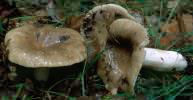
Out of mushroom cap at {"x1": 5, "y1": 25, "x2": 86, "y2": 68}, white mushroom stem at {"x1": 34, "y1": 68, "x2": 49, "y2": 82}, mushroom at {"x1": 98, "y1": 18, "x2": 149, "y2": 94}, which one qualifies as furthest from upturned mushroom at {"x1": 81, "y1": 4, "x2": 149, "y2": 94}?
white mushroom stem at {"x1": 34, "y1": 68, "x2": 49, "y2": 82}

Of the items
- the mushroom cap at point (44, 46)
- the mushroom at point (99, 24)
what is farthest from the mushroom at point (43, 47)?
the mushroom at point (99, 24)

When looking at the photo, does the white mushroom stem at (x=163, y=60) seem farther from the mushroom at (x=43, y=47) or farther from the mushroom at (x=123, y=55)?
the mushroom at (x=43, y=47)

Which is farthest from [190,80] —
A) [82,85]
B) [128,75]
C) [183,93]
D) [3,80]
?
[3,80]

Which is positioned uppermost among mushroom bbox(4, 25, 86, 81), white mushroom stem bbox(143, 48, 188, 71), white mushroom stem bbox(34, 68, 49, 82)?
mushroom bbox(4, 25, 86, 81)

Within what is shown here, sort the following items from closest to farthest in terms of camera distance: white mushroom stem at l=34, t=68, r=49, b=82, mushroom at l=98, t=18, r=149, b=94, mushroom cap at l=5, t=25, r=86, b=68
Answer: mushroom cap at l=5, t=25, r=86, b=68 → mushroom at l=98, t=18, r=149, b=94 → white mushroom stem at l=34, t=68, r=49, b=82

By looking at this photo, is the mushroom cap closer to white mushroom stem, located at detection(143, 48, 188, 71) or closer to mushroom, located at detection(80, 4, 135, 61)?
mushroom, located at detection(80, 4, 135, 61)

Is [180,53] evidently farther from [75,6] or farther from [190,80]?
[75,6]
